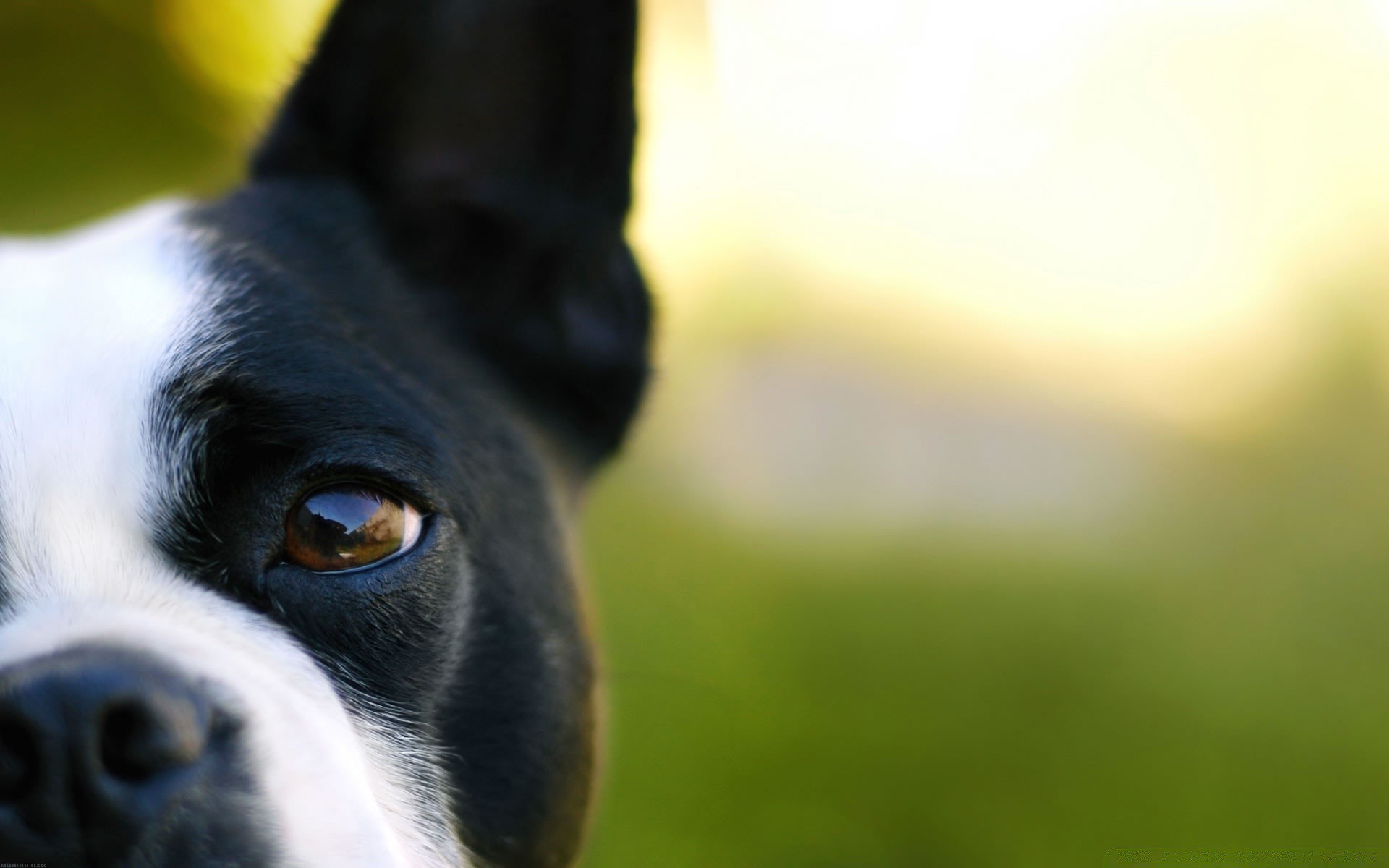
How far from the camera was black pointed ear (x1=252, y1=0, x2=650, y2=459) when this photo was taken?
82.5 inches

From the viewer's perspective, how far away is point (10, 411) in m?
1.53

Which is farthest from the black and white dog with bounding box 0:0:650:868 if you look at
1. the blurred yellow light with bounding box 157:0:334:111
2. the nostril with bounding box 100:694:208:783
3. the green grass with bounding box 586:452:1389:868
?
the blurred yellow light with bounding box 157:0:334:111

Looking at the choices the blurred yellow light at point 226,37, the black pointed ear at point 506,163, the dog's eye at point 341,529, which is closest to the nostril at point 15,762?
the dog's eye at point 341,529

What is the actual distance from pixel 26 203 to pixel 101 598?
244 inches

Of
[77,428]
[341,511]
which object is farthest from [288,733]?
[77,428]

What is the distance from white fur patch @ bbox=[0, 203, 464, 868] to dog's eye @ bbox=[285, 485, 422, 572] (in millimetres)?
114

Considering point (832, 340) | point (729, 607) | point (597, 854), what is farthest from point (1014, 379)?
point (597, 854)

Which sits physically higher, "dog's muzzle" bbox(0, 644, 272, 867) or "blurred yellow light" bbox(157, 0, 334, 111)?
"blurred yellow light" bbox(157, 0, 334, 111)

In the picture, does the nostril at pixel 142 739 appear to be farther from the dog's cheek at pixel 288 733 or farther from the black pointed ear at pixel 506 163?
the black pointed ear at pixel 506 163

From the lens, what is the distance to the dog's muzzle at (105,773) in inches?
47.7

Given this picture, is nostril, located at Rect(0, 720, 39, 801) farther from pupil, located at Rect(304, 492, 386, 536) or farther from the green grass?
the green grass

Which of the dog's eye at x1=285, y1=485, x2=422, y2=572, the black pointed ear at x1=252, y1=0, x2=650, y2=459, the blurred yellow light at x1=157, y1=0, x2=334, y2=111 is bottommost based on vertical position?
the dog's eye at x1=285, y1=485, x2=422, y2=572

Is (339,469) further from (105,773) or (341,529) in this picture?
(105,773)

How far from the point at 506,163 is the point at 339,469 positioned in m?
0.90
